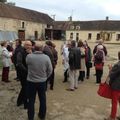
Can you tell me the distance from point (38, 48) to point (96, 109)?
2836 millimetres

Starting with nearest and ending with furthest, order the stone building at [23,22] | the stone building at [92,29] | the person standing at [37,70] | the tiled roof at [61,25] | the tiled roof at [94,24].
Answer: the person standing at [37,70] < the stone building at [23,22] < the stone building at [92,29] < the tiled roof at [94,24] < the tiled roof at [61,25]

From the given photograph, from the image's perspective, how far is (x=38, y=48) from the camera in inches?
268

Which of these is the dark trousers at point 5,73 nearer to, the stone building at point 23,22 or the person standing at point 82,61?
the person standing at point 82,61

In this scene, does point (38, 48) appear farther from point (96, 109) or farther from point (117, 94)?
point (96, 109)

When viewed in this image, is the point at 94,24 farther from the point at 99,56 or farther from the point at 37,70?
the point at 37,70

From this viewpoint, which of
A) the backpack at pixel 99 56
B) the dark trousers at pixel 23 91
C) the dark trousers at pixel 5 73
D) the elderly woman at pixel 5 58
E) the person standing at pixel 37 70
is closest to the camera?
the person standing at pixel 37 70

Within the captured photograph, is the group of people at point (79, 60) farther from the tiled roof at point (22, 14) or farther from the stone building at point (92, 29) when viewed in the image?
the stone building at point (92, 29)

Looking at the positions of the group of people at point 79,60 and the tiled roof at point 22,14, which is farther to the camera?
the tiled roof at point 22,14

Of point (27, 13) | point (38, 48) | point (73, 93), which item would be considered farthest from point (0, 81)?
point (27, 13)

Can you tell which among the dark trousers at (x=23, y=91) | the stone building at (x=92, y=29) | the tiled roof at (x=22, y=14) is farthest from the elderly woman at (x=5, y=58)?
the stone building at (x=92, y=29)

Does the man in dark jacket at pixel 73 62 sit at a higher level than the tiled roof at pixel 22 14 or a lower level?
lower

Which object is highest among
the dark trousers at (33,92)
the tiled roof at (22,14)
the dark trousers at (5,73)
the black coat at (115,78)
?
the tiled roof at (22,14)

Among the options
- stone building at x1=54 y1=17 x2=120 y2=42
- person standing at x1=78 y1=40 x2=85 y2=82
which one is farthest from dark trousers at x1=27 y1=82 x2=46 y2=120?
stone building at x1=54 y1=17 x2=120 y2=42

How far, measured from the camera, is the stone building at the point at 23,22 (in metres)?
63.8
